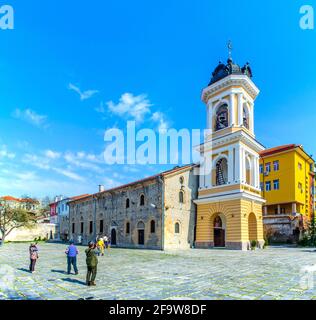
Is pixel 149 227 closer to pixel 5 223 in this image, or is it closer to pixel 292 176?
pixel 292 176

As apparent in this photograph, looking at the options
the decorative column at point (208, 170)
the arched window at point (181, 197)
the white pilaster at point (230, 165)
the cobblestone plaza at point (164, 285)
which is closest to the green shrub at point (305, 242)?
the white pilaster at point (230, 165)

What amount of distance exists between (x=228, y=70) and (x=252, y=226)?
50.8 feet

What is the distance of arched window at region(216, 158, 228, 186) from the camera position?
2758 cm

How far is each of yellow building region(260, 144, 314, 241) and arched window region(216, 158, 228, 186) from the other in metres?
9.79

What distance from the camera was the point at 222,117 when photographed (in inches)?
1125

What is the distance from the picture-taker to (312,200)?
41500 millimetres

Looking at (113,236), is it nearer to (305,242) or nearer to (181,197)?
(181,197)

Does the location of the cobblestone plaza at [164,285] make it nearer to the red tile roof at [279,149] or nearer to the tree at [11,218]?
the red tile roof at [279,149]

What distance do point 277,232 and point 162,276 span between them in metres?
25.9

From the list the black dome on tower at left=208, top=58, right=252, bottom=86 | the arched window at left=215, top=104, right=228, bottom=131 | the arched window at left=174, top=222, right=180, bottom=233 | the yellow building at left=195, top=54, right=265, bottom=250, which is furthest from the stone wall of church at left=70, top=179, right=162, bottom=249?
the black dome on tower at left=208, top=58, right=252, bottom=86

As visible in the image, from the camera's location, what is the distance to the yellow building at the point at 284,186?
33.0 m

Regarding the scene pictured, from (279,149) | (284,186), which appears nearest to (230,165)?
(284,186)
